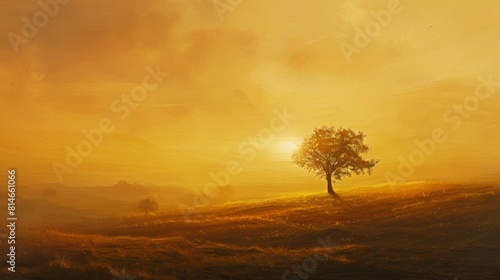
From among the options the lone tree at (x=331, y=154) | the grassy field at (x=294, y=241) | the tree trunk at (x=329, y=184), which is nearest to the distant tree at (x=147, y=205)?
the grassy field at (x=294, y=241)

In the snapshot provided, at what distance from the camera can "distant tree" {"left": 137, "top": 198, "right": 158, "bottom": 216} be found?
15761 millimetres

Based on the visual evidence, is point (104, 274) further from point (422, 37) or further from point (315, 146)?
point (422, 37)

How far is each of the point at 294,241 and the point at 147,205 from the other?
15.4 ft

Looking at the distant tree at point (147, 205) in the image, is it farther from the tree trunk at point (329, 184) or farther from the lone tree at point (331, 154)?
the tree trunk at point (329, 184)

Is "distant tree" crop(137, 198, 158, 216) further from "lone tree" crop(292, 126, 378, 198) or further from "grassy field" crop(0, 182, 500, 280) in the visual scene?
"lone tree" crop(292, 126, 378, 198)

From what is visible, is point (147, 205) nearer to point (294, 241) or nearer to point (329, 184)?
point (294, 241)

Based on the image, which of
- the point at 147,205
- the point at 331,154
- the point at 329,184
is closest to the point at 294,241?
the point at 329,184

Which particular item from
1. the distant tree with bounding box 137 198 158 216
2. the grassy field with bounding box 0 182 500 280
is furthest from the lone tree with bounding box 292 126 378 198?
the distant tree with bounding box 137 198 158 216

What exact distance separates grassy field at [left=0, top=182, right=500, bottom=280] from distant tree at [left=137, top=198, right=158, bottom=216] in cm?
33

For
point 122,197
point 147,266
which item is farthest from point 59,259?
point 122,197

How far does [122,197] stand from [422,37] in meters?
11.1

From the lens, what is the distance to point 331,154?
20.5 meters

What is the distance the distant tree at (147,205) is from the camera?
15761mm

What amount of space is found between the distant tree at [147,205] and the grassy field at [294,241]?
334 mm
